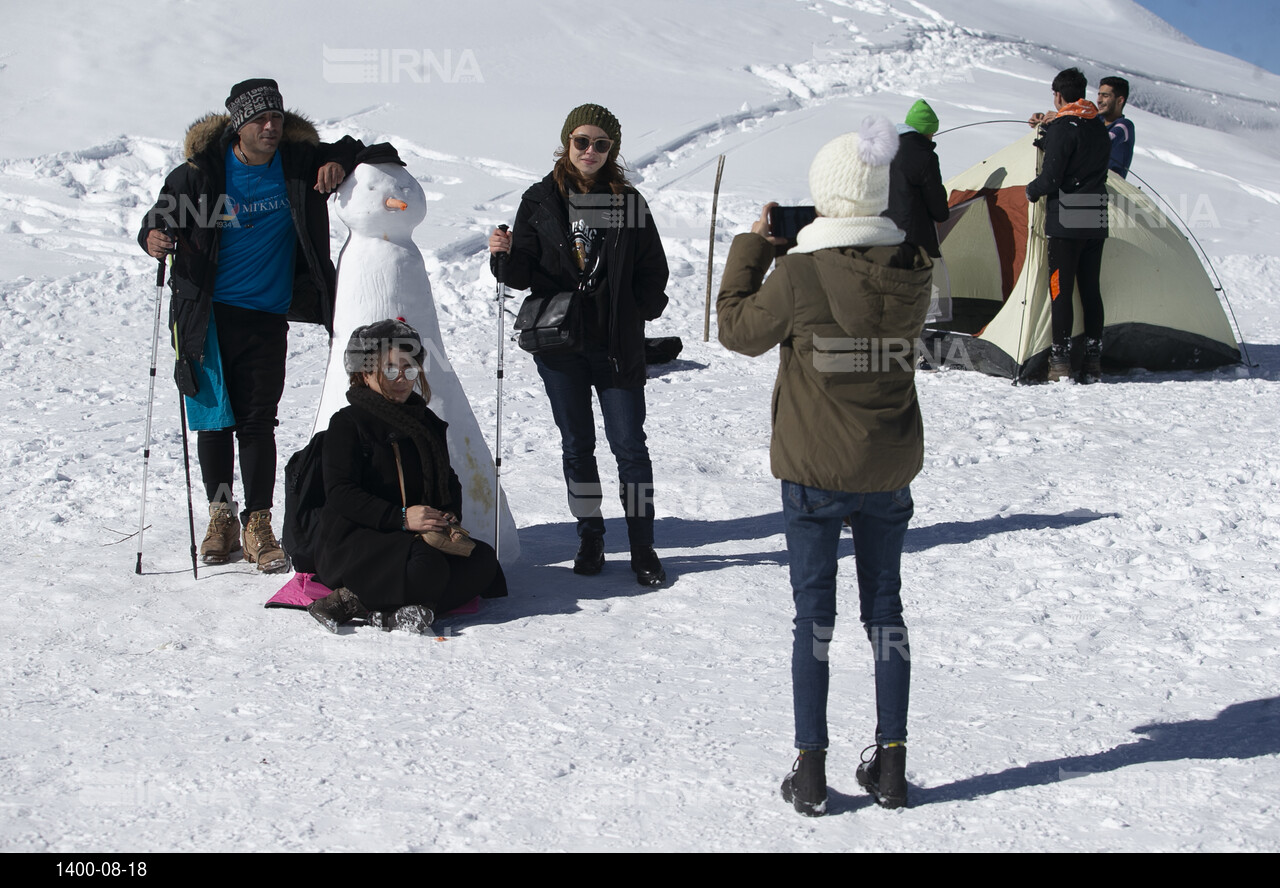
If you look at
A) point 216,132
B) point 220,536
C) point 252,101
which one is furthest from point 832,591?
point 216,132

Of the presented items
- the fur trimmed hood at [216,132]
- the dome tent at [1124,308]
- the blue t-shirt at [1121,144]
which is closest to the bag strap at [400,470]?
the fur trimmed hood at [216,132]

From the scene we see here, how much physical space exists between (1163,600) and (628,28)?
60.1ft

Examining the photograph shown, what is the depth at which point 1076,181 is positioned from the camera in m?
7.73

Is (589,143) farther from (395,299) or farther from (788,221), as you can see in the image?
(788,221)

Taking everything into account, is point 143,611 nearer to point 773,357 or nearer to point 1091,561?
point 1091,561

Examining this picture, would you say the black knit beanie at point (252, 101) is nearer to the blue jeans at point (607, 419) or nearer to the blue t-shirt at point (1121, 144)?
the blue jeans at point (607, 419)

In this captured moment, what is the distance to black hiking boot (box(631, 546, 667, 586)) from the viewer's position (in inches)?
180

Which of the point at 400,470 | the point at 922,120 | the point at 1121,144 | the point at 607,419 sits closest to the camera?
the point at 400,470

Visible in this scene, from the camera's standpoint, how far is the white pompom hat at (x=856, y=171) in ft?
8.79

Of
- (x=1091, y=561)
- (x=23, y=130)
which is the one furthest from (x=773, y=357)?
(x=23, y=130)

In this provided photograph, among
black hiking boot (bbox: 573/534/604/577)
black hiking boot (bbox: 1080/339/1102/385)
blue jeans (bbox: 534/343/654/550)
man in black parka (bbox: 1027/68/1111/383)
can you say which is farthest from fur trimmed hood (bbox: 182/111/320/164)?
black hiking boot (bbox: 1080/339/1102/385)

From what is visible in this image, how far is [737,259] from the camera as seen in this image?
112 inches

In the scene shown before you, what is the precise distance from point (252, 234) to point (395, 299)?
650 millimetres

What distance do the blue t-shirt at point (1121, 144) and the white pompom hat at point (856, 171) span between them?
684cm
